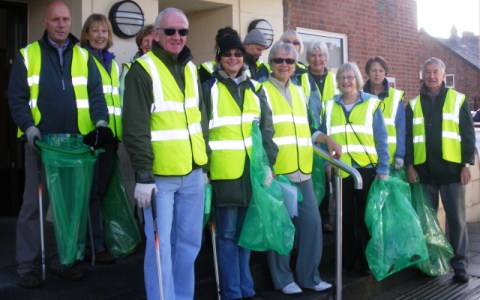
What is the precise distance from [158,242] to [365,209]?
6.82 feet

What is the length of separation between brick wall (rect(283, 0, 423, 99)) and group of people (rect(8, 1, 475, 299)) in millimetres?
2706

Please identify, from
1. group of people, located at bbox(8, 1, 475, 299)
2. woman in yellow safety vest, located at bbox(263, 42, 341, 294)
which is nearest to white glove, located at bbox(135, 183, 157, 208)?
group of people, located at bbox(8, 1, 475, 299)

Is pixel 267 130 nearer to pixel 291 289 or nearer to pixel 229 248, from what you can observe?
pixel 229 248

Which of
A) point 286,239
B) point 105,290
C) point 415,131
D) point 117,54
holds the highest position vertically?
point 117,54

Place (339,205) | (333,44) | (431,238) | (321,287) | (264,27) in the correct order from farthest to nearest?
(333,44) < (264,27) < (431,238) < (321,287) < (339,205)

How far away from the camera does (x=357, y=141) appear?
454cm

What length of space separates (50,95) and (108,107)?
0.66 metres

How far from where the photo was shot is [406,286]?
5.04m

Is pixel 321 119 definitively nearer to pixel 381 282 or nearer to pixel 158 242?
pixel 381 282

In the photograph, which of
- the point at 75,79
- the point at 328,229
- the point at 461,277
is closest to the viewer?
the point at 75,79

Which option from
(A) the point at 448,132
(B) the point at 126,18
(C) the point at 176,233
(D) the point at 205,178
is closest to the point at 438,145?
(A) the point at 448,132

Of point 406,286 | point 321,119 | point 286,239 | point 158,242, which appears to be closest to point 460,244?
point 406,286

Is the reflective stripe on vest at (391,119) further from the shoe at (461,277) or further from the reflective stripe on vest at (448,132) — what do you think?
the shoe at (461,277)

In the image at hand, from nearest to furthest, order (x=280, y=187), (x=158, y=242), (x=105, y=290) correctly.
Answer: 1. (x=158, y=242)
2. (x=105, y=290)
3. (x=280, y=187)
